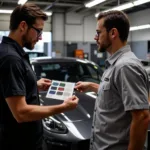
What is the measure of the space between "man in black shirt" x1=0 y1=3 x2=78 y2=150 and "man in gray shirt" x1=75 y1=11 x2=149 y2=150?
0.29m

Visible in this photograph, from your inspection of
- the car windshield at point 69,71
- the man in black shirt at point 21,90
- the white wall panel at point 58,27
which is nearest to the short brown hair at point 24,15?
the man in black shirt at point 21,90

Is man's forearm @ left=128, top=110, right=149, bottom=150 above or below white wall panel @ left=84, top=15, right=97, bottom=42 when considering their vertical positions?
below

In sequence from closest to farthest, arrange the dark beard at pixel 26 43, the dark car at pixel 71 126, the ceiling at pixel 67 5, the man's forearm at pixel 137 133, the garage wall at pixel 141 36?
the man's forearm at pixel 137 133 → the dark beard at pixel 26 43 → the dark car at pixel 71 126 → the ceiling at pixel 67 5 → the garage wall at pixel 141 36

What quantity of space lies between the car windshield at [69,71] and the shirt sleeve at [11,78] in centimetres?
307

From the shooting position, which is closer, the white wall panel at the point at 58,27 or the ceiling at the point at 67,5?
the ceiling at the point at 67,5

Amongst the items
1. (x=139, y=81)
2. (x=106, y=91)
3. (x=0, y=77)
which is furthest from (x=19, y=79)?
(x=139, y=81)

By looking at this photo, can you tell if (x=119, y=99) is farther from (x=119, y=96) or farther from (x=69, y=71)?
(x=69, y=71)

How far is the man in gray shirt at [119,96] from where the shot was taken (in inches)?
67.7

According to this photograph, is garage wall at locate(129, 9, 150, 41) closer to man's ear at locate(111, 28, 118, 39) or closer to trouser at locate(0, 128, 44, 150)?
man's ear at locate(111, 28, 118, 39)

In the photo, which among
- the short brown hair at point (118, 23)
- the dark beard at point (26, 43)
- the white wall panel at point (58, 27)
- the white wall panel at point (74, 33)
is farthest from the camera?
the white wall panel at point (74, 33)

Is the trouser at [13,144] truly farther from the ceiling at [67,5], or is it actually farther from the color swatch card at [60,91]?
the ceiling at [67,5]

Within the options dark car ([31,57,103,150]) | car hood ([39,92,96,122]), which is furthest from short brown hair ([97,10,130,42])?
car hood ([39,92,96,122])

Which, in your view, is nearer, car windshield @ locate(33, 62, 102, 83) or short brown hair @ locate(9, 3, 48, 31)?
short brown hair @ locate(9, 3, 48, 31)

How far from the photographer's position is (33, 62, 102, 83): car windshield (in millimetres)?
5014
